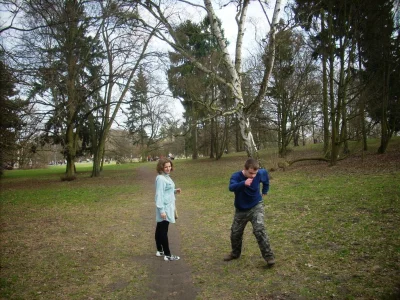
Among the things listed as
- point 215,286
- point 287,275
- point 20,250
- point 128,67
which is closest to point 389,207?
point 287,275

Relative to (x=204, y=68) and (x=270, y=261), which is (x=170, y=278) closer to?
(x=270, y=261)

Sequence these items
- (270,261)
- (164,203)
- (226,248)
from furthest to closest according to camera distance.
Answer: (226,248), (164,203), (270,261)

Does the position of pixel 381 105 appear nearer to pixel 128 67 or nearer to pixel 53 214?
pixel 128 67

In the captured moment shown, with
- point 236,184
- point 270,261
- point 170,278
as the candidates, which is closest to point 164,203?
point 170,278

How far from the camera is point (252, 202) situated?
193 inches

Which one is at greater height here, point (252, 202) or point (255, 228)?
point (252, 202)

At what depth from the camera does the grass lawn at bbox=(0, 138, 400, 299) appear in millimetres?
4168

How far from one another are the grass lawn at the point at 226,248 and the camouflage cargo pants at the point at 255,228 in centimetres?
24

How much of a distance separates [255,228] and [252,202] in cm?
41

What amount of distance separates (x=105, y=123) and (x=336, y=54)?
16.6 meters

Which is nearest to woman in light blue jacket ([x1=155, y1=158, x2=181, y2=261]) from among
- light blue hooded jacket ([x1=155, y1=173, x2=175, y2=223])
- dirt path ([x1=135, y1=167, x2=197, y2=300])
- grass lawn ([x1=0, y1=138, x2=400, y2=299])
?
light blue hooded jacket ([x1=155, y1=173, x2=175, y2=223])

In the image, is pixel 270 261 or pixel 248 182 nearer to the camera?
pixel 248 182

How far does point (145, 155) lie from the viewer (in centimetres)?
5475

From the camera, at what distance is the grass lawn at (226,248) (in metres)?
4.17
